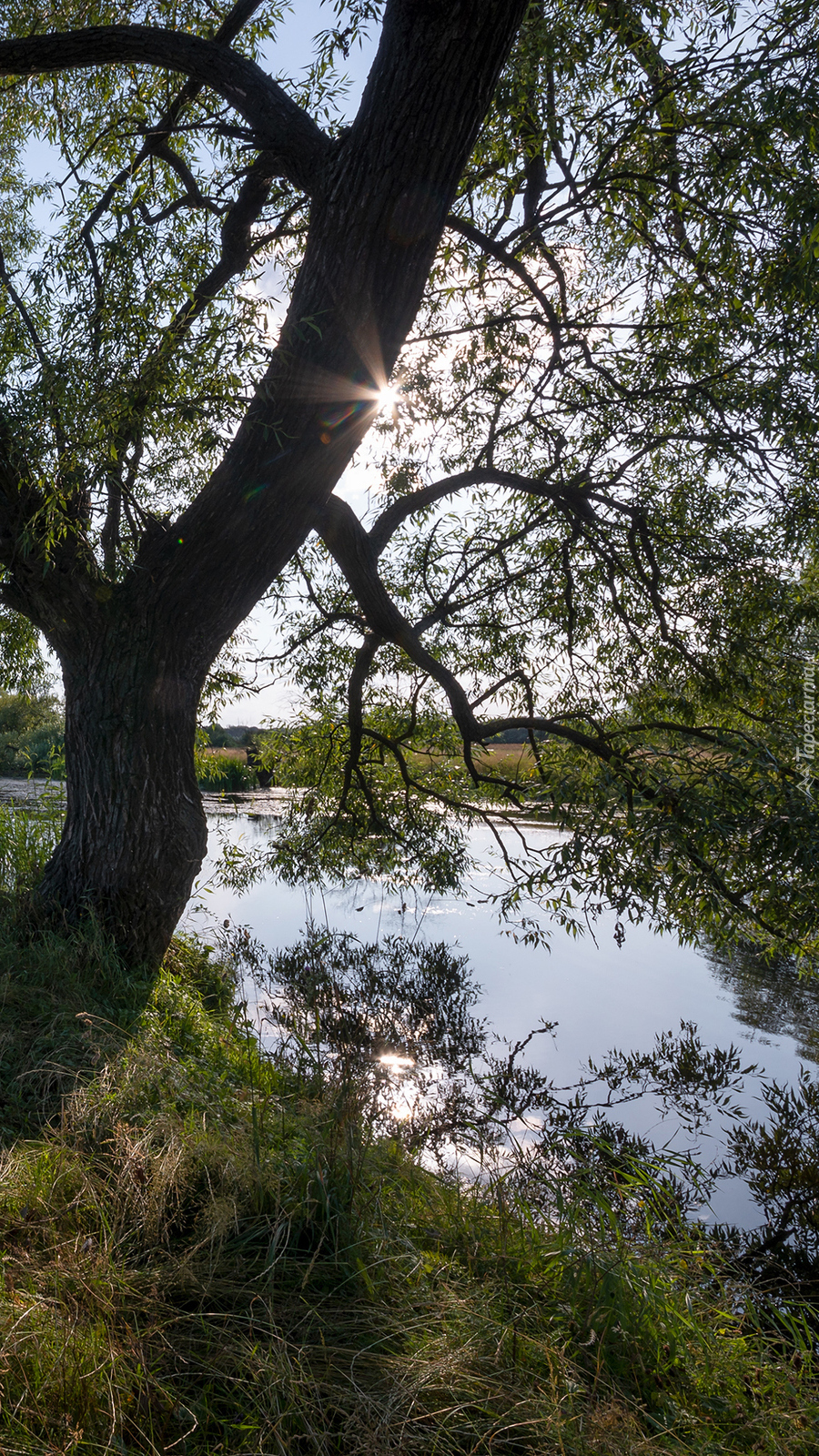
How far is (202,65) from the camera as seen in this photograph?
11.0 ft

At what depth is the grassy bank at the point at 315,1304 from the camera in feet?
4.72

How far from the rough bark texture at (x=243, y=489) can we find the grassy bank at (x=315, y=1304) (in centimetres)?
Answer: 146

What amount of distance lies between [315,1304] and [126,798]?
272 centimetres

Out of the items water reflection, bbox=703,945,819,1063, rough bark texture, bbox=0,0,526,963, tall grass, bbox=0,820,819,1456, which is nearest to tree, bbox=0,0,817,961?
rough bark texture, bbox=0,0,526,963

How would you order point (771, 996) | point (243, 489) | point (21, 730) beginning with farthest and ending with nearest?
1. point (21, 730)
2. point (771, 996)
3. point (243, 489)

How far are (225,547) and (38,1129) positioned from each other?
2651mm

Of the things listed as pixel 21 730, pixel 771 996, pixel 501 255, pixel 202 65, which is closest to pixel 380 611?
pixel 501 255

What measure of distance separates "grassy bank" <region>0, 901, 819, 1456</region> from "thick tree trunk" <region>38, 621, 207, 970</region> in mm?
1274

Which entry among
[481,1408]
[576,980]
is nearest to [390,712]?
[576,980]

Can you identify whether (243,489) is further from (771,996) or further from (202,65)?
(771,996)

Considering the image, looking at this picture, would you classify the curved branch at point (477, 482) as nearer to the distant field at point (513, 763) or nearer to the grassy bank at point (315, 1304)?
the distant field at point (513, 763)

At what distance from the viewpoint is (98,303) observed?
3332mm

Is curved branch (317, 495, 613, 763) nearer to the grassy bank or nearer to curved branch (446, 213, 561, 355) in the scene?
curved branch (446, 213, 561, 355)

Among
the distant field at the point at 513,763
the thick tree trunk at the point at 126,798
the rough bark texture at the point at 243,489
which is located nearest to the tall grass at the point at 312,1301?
the thick tree trunk at the point at 126,798
